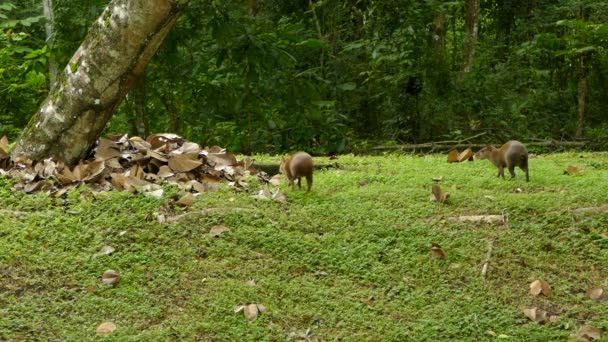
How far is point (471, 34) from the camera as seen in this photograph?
12.2m

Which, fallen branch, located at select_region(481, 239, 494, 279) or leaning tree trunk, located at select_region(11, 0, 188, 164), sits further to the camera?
leaning tree trunk, located at select_region(11, 0, 188, 164)

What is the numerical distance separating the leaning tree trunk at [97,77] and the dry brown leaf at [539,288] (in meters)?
3.47

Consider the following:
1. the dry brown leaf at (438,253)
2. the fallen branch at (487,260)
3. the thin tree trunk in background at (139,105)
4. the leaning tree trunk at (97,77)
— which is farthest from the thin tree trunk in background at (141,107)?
the fallen branch at (487,260)

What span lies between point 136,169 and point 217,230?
1.25 metres

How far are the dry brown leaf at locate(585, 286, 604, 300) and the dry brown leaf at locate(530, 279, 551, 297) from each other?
23 cm

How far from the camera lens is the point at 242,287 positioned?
3.97 metres

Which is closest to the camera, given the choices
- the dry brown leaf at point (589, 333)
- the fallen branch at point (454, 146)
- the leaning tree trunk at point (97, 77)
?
the dry brown leaf at point (589, 333)

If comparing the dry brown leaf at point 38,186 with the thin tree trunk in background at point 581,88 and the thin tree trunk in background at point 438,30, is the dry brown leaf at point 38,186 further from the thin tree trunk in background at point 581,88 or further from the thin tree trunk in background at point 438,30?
the thin tree trunk in background at point 581,88

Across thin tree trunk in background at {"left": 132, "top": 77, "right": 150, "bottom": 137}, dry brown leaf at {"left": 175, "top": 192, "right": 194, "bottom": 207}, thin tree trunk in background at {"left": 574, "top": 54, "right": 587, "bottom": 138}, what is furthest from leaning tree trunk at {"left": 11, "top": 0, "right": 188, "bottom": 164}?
thin tree trunk in background at {"left": 574, "top": 54, "right": 587, "bottom": 138}

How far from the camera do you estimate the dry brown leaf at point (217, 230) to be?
4551 millimetres

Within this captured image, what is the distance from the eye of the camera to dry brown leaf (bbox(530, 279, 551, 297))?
3947mm

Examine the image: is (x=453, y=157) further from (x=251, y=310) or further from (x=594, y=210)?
(x=251, y=310)

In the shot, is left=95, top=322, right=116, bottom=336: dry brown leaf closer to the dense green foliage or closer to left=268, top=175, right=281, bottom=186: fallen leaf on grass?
left=268, top=175, right=281, bottom=186: fallen leaf on grass

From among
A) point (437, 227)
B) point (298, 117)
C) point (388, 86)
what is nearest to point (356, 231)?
point (437, 227)
